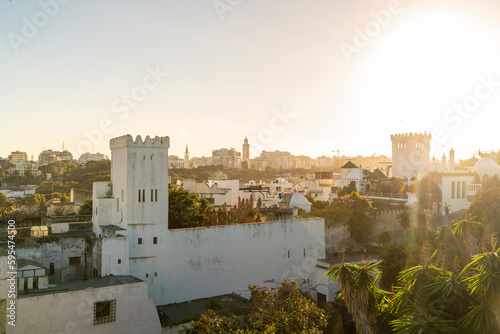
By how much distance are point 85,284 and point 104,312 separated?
1.42 metres

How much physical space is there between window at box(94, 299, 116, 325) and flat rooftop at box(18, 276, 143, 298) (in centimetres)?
62

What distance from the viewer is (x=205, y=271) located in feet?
59.7

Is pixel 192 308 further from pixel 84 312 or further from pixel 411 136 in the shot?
pixel 411 136

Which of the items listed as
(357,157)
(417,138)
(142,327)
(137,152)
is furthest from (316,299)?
(357,157)

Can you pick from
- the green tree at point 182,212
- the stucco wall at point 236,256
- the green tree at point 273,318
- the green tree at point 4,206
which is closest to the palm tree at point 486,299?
the green tree at point 273,318

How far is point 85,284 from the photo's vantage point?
1471cm

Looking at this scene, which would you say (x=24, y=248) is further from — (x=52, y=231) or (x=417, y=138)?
(x=417, y=138)

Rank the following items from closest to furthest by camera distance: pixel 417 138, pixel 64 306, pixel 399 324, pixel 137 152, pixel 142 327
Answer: pixel 399 324 < pixel 64 306 < pixel 142 327 < pixel 137 152 < pixel 417 138

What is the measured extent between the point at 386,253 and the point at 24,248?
1394cm

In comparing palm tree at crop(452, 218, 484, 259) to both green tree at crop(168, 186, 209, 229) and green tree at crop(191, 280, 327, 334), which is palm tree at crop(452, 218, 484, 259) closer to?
green tree at crop(191, 280, 327, 334)

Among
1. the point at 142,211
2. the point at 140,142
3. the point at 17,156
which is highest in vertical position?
the point at 17,156

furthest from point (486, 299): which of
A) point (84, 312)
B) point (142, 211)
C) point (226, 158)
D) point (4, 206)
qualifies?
Answer: point (226, 158)

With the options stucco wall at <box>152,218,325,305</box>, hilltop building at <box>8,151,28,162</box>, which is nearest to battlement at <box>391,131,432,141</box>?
stucco wall at <box>152,218,325,305</box>

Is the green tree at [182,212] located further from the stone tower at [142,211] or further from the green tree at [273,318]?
the green tree at [273,318]
